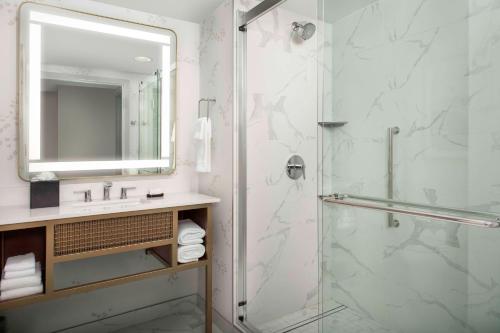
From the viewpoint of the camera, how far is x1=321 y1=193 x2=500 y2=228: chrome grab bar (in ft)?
3.55

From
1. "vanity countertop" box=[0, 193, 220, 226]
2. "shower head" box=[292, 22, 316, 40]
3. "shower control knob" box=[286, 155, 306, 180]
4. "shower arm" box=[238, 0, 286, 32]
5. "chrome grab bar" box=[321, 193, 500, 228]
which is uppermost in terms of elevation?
"shower arm" box=[238, 0, 286, 32]

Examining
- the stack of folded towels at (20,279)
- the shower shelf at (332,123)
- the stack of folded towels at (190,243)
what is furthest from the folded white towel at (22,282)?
the shower shelf at (332,123)

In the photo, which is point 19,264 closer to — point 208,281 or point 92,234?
point 92,234

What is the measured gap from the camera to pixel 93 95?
79.9 inches

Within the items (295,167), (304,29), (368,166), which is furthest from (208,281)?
(304,29)

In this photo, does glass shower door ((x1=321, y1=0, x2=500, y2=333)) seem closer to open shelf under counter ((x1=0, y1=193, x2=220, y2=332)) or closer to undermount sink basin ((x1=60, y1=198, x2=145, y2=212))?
open shelf under counter ((x1=0, y1=193, x2=220, y2=332))

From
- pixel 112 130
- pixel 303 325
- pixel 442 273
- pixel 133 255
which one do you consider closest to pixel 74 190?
pixel 112 130

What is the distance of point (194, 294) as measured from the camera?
2.48m

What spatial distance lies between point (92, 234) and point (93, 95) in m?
0.92

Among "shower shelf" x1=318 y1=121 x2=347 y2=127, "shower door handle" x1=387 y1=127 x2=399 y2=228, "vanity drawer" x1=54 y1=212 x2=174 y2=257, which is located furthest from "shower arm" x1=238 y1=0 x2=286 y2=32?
"vanity drawer" x1=54 y1=212 x2=174 y2=257

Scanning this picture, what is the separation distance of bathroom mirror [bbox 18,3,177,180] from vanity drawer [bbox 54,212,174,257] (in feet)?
1.65

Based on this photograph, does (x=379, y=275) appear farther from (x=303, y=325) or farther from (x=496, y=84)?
(x=496, y=84)

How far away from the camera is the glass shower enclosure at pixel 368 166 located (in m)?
1.13

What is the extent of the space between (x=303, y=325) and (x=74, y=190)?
5.43 feet
